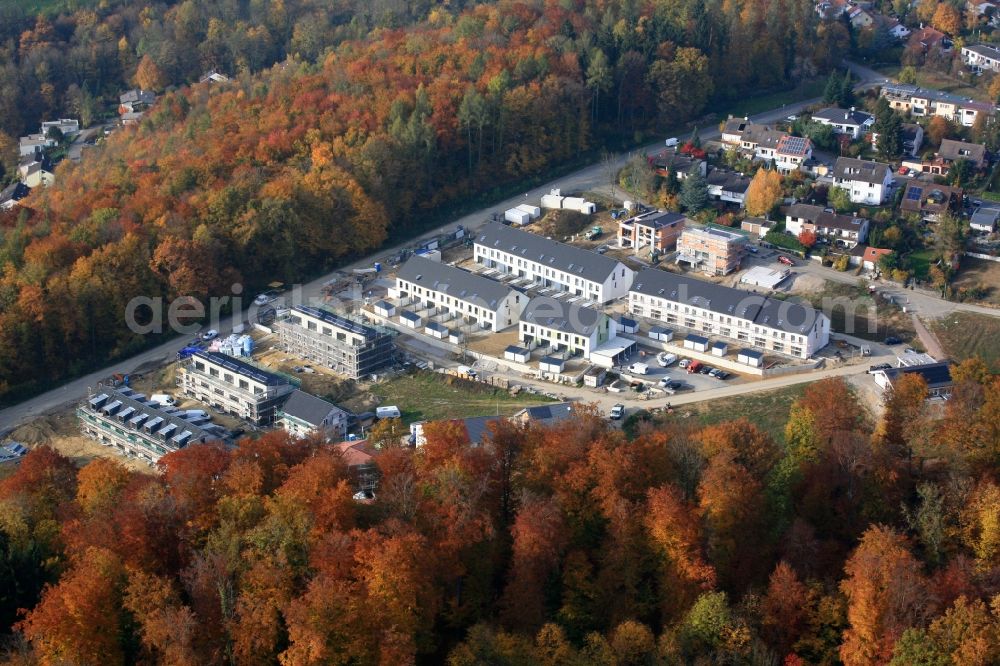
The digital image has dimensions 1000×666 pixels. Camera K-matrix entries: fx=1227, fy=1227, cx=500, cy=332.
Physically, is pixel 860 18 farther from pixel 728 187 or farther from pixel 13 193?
pixel 13 193

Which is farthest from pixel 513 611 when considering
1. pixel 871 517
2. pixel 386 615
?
pixel 871 517

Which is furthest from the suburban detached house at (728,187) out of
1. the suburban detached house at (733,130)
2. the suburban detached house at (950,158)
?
the suburban detached house at (950,158)

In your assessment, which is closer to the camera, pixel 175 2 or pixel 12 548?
pixel 12 548

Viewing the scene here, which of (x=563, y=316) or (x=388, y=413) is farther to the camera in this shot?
(x=563, y=316)

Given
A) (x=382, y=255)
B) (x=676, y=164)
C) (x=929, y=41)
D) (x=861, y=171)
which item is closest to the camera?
(x=861, y=171)

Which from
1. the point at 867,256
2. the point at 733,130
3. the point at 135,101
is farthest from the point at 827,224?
the point at 135,101

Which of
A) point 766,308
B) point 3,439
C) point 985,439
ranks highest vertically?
point 985,439

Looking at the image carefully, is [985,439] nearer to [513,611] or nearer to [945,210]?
[513,611]
